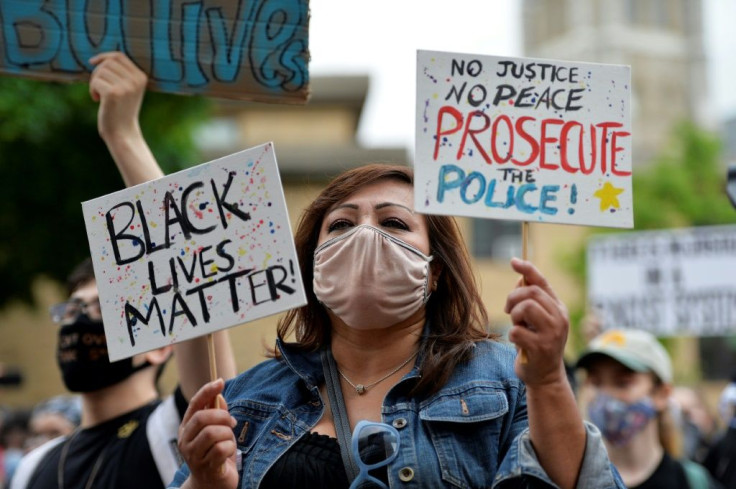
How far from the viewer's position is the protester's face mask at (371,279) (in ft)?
9.34

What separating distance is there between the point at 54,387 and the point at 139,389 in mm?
23344

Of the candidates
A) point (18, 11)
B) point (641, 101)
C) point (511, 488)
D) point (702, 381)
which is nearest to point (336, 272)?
point (511, 488)

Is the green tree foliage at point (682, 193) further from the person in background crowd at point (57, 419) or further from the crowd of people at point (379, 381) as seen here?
the crowd of people at point (379, 381)

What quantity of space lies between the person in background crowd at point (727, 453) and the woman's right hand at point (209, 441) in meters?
4.19

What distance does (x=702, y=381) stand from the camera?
3591 cm

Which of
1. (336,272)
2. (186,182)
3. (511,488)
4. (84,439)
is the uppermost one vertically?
(186,182)

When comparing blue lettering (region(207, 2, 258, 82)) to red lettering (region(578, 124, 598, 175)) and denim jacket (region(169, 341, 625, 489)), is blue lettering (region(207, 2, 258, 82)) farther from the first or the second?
red lettering (region(578, 124, 598, 175))

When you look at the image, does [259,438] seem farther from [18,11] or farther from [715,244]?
[715,244]

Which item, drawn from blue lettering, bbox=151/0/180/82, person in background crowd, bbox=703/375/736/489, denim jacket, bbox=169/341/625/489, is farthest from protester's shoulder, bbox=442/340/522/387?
person in background crowd, bbox=703/375/736/489

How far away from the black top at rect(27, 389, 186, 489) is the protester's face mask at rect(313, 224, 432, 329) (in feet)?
3.35

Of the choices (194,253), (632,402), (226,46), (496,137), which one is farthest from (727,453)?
(194,253)

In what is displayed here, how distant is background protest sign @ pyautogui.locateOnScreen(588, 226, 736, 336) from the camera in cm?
830

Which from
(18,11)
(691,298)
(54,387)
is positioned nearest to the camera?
(18,11)

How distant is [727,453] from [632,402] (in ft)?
5.22
